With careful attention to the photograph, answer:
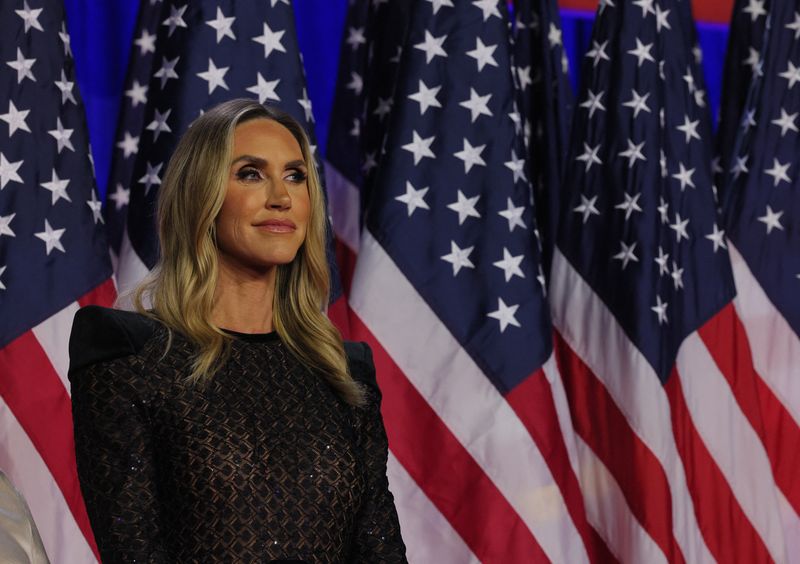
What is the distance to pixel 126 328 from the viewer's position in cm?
176

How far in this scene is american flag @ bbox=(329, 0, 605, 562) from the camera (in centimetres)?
320

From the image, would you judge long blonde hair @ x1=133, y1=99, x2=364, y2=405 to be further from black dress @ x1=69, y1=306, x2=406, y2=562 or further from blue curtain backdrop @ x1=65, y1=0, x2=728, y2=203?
blue curtain backdrop @ x1=65, y1=0, x2=728, y2=203

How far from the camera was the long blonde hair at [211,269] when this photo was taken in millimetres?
1863

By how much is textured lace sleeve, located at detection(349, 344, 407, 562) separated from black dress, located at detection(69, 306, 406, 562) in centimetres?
4

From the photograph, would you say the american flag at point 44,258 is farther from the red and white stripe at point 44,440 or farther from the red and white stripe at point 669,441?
the red and white stripe at point 669,441

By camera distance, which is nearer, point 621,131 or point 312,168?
point 312,168

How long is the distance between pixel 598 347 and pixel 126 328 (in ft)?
6.89

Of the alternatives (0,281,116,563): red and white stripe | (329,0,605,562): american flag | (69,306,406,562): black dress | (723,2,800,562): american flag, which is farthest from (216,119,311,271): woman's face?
(723,2,800,562): american flag

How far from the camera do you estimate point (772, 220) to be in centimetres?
399

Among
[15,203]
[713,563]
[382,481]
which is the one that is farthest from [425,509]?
[15,203]

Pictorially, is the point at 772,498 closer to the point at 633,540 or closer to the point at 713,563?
the point at 713,563

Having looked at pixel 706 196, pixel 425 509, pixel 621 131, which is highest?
pixel 621 131

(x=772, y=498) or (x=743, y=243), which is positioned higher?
(x=743, y=243)

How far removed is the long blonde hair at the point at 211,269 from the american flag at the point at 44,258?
3.19ft
